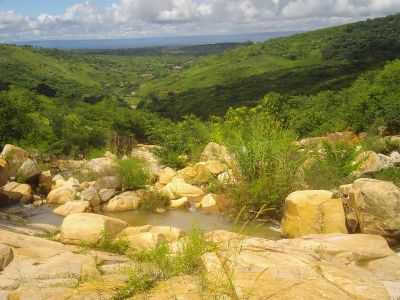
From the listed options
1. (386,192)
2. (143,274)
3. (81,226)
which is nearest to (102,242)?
(81,226)

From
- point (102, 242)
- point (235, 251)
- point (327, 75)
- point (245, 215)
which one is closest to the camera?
point (235, 251)

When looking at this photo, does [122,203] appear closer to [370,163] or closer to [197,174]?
[197,174]

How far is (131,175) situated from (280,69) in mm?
92424

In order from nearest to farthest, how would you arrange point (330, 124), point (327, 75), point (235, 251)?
point (235, 251), point (330, 124), point (327, 75)

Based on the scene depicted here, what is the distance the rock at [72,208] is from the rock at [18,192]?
1.46 meters

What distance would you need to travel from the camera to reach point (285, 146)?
9477mm

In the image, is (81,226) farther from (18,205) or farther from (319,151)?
(319,151)

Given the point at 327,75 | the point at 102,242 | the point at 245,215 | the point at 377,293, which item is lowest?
the point at 327,75

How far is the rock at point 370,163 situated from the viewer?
34.6 ft

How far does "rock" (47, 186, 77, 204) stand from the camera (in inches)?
470

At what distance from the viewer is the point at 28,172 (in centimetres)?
1307

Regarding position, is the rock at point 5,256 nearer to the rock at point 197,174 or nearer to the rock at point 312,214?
the rock at point 312,214

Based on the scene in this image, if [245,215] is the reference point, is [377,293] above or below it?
above

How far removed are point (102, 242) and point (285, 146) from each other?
14.4ft
